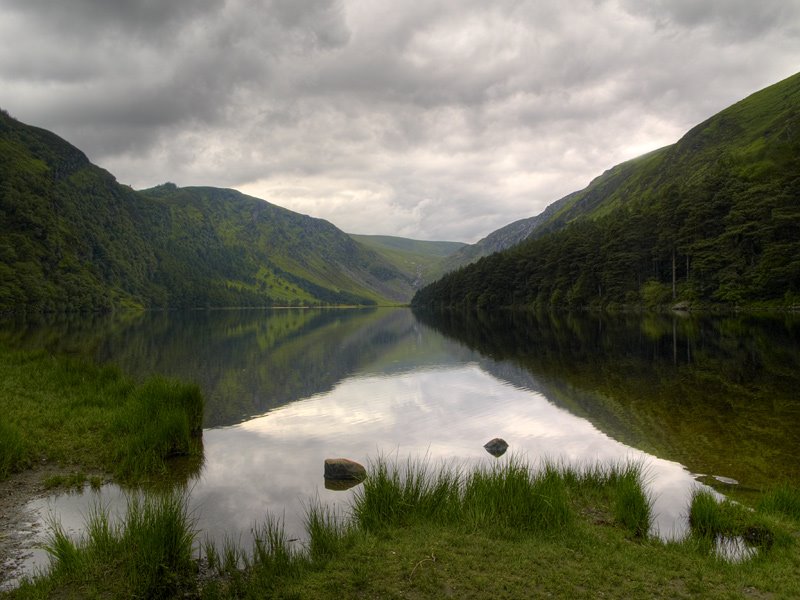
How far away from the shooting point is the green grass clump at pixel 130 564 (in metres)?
8.41

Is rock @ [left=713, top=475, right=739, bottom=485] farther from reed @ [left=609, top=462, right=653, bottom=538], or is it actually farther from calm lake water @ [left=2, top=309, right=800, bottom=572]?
reed @ [left=609, top=462, right=653, bottom=538]

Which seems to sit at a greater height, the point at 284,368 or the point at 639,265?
the point at 639,265

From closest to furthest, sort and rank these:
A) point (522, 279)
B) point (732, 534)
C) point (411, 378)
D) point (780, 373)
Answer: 1. point (732, 534)
2. point (780, 373)
3. point (411, 378)
4. point (522, 279)

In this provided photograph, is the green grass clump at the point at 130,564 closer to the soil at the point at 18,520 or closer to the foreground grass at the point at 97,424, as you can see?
the soil at the point at 18,520

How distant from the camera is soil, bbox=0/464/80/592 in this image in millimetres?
9852

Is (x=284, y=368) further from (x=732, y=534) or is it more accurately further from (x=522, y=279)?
(x=522, y=279)

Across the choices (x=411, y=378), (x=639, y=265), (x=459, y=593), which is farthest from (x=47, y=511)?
(x=639, y=265)

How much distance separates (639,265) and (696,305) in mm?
27167

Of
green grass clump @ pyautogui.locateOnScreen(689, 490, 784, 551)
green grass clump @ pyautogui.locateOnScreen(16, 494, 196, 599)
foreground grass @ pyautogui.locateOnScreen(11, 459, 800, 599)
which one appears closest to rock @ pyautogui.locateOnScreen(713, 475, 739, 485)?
green grass clump @ pyautogui.locateOnScreen(689, 490, 784, 551)

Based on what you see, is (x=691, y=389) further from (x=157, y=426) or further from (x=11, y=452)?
(x=11, y=452)

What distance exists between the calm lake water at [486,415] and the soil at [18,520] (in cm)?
34

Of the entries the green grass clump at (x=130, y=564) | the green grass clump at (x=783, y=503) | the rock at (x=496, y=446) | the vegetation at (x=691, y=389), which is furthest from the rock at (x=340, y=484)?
the vegetation at (x=691, y=389)

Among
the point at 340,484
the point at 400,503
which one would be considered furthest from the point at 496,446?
the point at 400,503

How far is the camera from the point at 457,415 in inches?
1062
